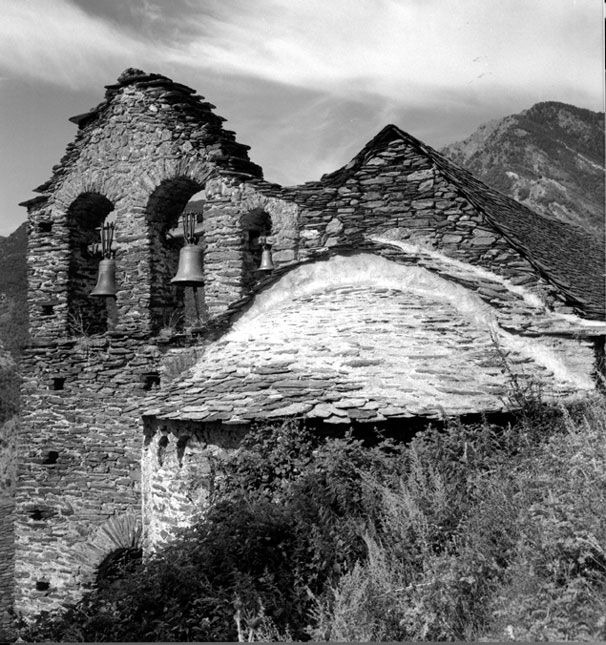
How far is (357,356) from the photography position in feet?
18.5

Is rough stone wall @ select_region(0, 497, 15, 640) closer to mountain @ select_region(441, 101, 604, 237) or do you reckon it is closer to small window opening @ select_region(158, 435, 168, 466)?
small window opening @ select_region(158, 435, 168, 466)

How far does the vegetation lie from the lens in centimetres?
282

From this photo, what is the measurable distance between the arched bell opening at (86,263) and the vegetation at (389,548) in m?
5.34

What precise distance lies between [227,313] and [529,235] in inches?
182

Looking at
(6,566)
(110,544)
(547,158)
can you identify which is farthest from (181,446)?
(547,158)

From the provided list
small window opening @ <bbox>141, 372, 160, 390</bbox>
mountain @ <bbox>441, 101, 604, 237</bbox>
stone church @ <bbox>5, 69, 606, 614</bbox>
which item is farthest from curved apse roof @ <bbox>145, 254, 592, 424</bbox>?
mountain @ <bbox>441, 101, 604, 237</bbox>

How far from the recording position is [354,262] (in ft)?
23.0

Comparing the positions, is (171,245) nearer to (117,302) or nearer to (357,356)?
(117,302)

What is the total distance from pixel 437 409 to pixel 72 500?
6.15 metres

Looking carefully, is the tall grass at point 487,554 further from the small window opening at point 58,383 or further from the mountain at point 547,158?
the mountain at point 547,158

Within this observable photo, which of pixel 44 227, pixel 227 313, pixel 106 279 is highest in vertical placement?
pixel 44 227

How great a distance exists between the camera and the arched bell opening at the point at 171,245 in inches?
339

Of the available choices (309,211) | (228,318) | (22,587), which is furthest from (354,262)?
(22,587)

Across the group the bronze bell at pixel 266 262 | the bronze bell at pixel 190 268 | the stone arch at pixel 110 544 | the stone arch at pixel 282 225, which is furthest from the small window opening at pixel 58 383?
the stone arch at pixel 282 225
